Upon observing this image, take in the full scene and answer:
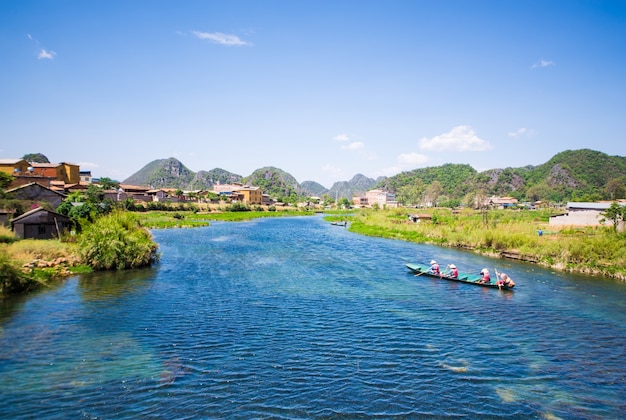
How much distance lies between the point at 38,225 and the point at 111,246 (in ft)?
27.2

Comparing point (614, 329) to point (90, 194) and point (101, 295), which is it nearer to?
point (101, 295)

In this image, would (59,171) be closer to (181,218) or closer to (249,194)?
(181,218)

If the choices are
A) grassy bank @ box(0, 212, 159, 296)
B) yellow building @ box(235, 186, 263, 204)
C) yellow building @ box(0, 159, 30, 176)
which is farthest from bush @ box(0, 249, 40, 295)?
yellow building @ box(235, 186, 263, 204)

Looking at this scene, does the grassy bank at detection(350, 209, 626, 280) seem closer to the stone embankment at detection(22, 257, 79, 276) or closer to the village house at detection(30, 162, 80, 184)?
the stone embankment at detection(22, 257, 79, 276)

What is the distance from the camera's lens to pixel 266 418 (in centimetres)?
1152

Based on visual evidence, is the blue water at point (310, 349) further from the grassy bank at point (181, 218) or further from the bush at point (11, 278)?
the grassy bank at point (181, 218)

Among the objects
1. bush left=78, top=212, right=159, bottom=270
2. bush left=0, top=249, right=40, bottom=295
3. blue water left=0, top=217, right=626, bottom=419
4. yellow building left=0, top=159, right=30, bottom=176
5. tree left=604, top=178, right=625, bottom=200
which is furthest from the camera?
tree left=604, top=178, right=625, bottom=200

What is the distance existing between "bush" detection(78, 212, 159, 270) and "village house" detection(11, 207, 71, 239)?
5.33 metres

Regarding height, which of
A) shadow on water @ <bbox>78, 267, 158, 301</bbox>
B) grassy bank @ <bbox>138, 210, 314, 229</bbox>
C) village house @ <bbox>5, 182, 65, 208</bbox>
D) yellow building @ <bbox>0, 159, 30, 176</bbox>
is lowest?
shadow on water @ <bbox>78, 267, 158, 301</bbox>

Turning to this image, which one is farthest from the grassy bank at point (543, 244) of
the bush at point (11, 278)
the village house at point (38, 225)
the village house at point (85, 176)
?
the village house at point (85, 176)

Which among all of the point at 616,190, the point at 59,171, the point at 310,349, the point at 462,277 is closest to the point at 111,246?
the point at 310,349

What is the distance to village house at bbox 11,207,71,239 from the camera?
32781 millimetres

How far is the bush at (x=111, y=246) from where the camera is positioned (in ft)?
99.9

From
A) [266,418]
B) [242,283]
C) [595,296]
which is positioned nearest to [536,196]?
[595,296]
